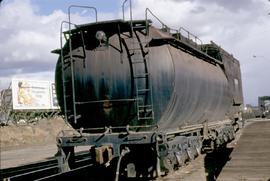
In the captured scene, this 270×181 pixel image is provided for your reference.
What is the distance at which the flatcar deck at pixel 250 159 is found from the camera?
9.70 metres

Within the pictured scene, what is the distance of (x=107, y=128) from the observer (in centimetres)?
1120

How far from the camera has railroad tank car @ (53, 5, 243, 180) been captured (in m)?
10.9

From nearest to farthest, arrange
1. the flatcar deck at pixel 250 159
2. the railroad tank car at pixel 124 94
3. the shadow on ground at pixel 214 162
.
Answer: the flatcar deck at pixel 250 159 → the railroad tank car at pixel 124 94 → the shadow on ground at pixel 214 162

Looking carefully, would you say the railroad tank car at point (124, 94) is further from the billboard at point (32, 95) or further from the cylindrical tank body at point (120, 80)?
the billboard at point (32, 95)

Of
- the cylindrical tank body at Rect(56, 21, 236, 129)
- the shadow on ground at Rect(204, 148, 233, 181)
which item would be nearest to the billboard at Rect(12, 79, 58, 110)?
the shadow on ground at Rect(204, 148, 233, 181)

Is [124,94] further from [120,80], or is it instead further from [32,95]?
[32,95]

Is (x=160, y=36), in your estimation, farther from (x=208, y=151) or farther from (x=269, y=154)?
(x=208, y=151)

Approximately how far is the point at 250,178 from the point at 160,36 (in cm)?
384

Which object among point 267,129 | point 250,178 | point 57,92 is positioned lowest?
point 250,178

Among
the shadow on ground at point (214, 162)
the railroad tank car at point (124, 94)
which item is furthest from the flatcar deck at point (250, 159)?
the railroad tank car at point (124, 94)

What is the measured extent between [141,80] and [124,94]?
1.70 ft

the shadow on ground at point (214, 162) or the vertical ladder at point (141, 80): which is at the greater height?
the vertical ladder at point (141, 80)

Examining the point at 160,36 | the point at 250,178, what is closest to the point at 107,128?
the point at 160,36

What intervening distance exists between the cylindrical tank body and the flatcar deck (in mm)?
1801
